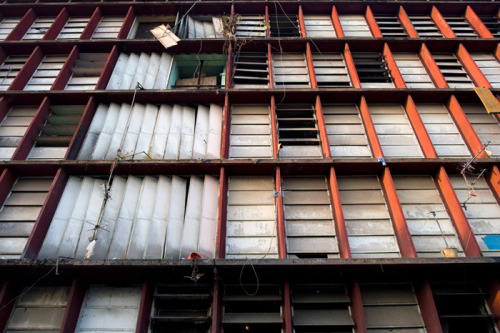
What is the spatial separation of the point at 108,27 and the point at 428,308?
568 inches

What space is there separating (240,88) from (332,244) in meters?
5.70

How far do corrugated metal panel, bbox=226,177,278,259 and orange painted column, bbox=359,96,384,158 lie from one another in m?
2.99

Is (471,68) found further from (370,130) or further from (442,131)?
(370,130)

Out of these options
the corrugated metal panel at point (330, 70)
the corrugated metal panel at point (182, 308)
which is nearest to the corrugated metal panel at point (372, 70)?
the corrugated metal panel at point (330, 70)

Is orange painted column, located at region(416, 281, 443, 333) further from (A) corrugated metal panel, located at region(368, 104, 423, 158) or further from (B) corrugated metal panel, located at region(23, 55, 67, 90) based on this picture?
(B) corrugated metal panel, located at region(23, 55, 67, 90)

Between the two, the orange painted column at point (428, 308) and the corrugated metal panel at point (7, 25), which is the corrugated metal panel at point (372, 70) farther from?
the corrugated metal panel at point (7, 25)

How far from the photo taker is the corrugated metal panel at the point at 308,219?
8141 millimetres

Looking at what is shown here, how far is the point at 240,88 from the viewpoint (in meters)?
11.1

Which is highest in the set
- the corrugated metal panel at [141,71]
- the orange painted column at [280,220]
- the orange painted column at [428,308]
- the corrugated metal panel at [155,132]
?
the corrugated metal panel at [141,71]

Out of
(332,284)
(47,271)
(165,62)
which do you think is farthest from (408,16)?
(47,271)

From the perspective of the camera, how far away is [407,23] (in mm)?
13609

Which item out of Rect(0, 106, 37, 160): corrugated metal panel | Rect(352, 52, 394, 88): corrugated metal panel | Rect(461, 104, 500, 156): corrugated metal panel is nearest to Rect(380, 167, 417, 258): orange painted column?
Rect(461, 104, 500, 156): corrugated metal panel

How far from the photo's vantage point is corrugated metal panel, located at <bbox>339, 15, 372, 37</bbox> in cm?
1371

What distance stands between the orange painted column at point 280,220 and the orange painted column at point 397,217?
271 cm
